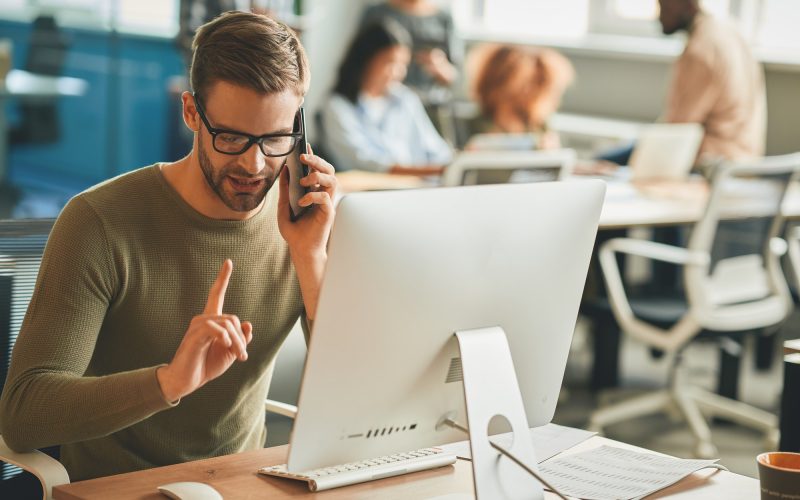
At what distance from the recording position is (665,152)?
4.36 m

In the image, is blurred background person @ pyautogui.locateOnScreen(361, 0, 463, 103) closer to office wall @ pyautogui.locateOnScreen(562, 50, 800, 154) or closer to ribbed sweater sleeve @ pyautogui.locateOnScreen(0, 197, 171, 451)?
office wall @ pyautogui.locateOnScreen(562, 50, 800, 154)

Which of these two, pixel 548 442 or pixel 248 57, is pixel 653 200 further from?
pixel 248 57

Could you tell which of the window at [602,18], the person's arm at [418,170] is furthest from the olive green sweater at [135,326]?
the window at [602,18]

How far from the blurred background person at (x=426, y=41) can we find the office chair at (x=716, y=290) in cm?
295

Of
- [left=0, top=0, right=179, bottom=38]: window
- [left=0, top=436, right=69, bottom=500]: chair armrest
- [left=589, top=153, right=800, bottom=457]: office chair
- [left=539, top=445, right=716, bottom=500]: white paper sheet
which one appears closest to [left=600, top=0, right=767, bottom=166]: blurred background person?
[left=589, top=153, right=800, bottom=457]: office chair

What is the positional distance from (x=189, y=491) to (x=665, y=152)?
333 cm

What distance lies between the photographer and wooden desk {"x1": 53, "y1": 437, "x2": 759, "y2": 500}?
1409mm

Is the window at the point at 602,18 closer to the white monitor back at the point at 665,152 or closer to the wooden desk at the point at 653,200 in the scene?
the white monitor back at the point at 665,152

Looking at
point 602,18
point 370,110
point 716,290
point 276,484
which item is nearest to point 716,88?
point 716,290

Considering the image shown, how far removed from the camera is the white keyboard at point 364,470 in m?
1.45

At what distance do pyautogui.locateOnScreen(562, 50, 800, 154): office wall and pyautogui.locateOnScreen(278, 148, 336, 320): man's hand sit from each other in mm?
3990

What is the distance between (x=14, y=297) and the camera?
186 cm

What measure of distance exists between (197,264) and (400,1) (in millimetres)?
4959

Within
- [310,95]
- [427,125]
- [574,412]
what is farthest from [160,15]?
[574,412]
